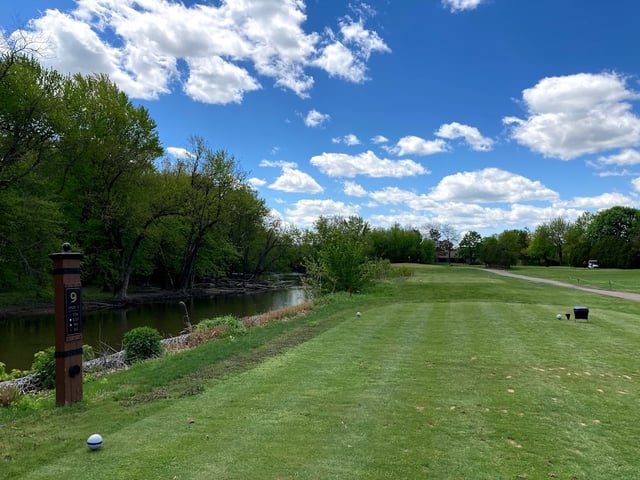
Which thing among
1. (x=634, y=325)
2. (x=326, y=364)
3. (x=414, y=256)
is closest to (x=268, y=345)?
(x=326, y=364)

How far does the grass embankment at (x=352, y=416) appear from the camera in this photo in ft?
13.2

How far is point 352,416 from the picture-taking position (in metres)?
5.25

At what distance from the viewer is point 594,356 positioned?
8.73 metres

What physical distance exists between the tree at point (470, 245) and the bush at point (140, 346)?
346 ft

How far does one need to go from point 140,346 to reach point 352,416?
267 inches

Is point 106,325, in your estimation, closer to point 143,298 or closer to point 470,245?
point 143,298

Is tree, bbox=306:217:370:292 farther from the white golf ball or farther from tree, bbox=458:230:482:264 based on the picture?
tree, bbox=458:230:482:264

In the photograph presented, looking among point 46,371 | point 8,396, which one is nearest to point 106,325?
point 46,371

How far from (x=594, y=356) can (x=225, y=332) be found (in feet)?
29.8

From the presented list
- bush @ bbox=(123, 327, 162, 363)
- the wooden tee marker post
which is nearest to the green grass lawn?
bush @ bbox=(123, 327, 162, 363)

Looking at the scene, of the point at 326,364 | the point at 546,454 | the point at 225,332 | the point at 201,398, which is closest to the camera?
the point at 546,454

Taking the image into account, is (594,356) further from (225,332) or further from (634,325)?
(225,332)

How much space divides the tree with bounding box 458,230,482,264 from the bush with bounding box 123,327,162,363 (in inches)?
4147

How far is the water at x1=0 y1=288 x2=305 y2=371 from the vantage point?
48.3 feet
